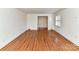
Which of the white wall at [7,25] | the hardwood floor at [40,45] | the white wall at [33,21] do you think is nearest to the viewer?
the hardwood floor at [40,45]

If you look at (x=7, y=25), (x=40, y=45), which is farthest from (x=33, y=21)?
(x=40, y=45)

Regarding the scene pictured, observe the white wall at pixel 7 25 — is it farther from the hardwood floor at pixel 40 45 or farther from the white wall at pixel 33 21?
the white wall at pixel 33 21

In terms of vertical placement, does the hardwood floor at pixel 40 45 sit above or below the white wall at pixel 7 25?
below

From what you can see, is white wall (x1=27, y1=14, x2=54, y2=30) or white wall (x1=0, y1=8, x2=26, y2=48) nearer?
white wall (x1=0, y1=8, x2=26, y2=48)

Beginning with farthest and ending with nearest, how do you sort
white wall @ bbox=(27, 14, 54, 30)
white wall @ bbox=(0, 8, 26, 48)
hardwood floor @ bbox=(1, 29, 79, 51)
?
white wall @ bbox=(27, 14, 54, 30), white wall @ bbox=(0, 8, 26, 48), hardwood floor @ bbox=(1, 29, 79, 51)

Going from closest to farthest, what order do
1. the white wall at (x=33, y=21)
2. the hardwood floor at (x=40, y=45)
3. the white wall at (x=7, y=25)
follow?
the hardwood floor at (x=40, y=45) < the white wall at (x=7, y=25) < the white wall at (x=33, y=21)

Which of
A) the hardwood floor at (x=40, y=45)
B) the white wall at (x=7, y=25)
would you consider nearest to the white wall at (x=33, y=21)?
the white wall at (x=7, y=25)

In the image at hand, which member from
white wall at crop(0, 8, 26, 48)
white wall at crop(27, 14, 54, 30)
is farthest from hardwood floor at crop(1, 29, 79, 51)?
white wall at crop(27, 14, 54, 30)

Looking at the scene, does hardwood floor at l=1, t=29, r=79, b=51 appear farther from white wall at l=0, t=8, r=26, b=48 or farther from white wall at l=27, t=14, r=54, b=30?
white wall at l=27, t=14, r=54, b=30

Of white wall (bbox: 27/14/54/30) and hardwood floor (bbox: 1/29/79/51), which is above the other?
white wall (bbox: 27/14/54/30)

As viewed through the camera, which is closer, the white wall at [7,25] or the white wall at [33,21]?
the white wall at [7,25]
